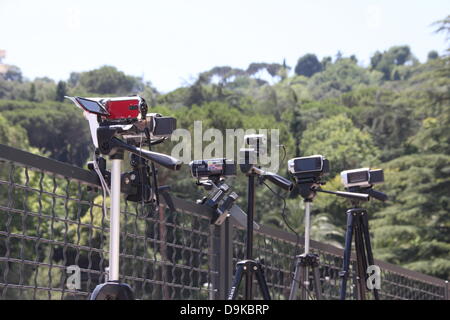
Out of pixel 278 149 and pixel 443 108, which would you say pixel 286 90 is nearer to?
pixel 443 108

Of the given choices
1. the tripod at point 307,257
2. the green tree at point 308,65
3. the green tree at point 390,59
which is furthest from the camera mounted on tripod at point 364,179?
the green tree at point 308,65

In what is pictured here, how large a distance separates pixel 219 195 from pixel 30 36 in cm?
9066

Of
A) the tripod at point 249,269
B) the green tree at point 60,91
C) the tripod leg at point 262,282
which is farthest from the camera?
the green tree at point 60,91

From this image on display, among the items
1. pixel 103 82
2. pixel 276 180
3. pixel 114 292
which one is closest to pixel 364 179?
pixel 276 180

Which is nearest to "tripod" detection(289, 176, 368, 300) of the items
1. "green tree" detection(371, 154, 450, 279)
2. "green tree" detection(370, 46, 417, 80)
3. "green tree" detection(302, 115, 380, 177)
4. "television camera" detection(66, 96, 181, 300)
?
"television camera" detection(66, 96, 181, 300)

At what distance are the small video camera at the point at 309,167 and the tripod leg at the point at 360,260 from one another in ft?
2.36

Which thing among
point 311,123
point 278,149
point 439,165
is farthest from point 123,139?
point 311,123

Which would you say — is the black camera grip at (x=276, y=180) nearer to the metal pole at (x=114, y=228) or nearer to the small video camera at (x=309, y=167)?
the small video camera at (x=309, y=167)

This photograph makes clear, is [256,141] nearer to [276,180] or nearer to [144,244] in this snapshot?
[276,180]

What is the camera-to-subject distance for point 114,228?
3090 millimetres

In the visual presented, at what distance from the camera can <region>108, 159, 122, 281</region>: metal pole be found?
304 centimetres

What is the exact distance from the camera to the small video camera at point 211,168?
455cm

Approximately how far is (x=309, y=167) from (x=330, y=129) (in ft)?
194

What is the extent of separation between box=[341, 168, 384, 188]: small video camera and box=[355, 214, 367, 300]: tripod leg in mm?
222
